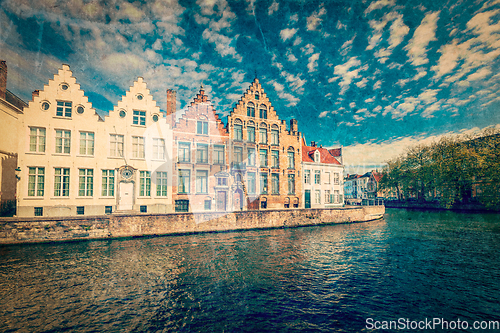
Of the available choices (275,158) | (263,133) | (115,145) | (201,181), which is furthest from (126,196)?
(275,158)

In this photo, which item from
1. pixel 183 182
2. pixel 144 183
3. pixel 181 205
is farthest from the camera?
pixel 183 182

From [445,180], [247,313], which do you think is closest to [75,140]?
[247,313]

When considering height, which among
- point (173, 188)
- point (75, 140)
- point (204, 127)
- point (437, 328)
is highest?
point (204, 127)

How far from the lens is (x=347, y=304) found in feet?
28.3

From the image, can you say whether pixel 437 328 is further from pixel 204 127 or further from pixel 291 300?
pixel 204 127

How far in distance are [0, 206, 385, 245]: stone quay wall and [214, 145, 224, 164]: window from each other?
941cm

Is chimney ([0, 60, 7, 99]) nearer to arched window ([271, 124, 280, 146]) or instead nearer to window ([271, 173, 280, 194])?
arched window ([271, 124, 280, 146])

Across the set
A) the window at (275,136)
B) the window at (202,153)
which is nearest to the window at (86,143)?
the window at (202,153)

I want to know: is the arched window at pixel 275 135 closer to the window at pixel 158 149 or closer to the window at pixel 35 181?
the window at pixel 158 149

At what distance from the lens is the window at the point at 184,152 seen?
1126 inches

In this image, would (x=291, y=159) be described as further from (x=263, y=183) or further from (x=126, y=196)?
(x=126, y=196)

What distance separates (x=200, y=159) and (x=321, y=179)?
865 inches

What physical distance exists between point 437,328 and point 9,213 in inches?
1351

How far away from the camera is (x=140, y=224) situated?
20203 mm
